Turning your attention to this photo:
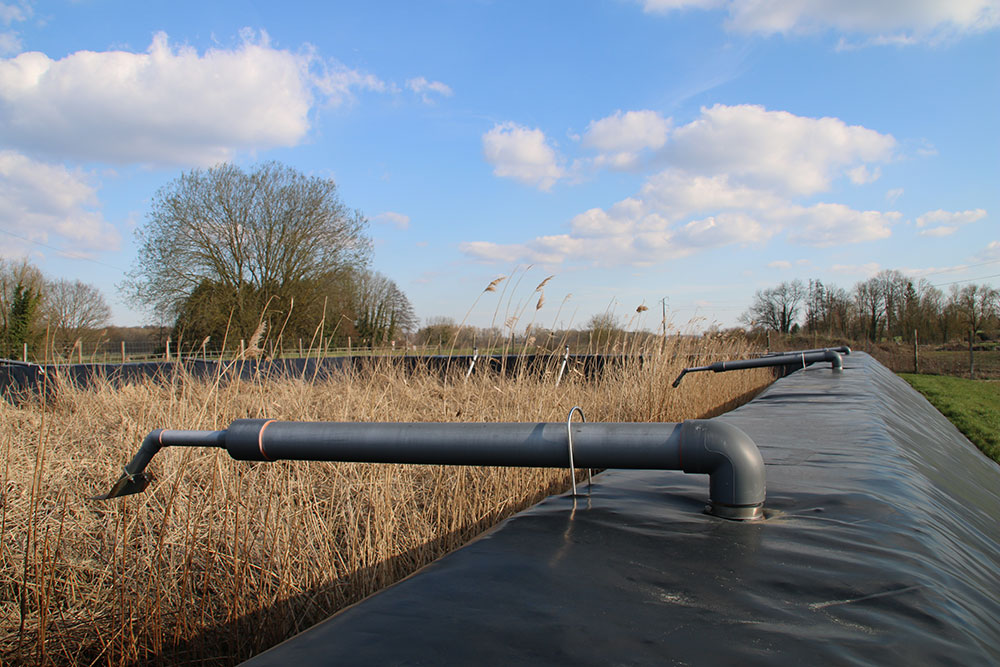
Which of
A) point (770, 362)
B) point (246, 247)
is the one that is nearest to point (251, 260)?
point (246, 247)

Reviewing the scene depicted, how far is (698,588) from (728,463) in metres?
0.35

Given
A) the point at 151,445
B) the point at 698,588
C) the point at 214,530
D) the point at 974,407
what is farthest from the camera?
the point at 974,407

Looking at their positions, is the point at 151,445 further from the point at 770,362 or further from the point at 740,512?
the point at 770,362

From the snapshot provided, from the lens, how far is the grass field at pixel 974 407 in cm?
802

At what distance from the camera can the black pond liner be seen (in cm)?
72

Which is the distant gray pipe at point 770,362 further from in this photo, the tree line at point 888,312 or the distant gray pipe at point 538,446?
the tree line at point 888,312

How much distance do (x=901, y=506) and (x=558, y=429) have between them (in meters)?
0.89

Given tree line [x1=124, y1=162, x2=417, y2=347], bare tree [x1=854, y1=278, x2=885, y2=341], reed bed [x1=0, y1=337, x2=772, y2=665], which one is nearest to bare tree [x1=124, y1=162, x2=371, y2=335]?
tree line [x1=124, y1=162, x2=417, y2=347]

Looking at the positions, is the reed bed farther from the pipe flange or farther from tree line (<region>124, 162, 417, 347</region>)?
tree line (<region>124, 162, 417, 347</region>)

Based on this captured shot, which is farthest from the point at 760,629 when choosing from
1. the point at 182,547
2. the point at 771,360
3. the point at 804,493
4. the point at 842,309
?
the point at 842,309

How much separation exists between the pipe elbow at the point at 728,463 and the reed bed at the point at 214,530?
4.85 feet

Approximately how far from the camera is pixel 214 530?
2.29 metres

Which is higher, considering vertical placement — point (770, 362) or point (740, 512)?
point (770, 362)

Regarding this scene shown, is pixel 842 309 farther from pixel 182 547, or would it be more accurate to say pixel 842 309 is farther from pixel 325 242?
pixel 182 547
